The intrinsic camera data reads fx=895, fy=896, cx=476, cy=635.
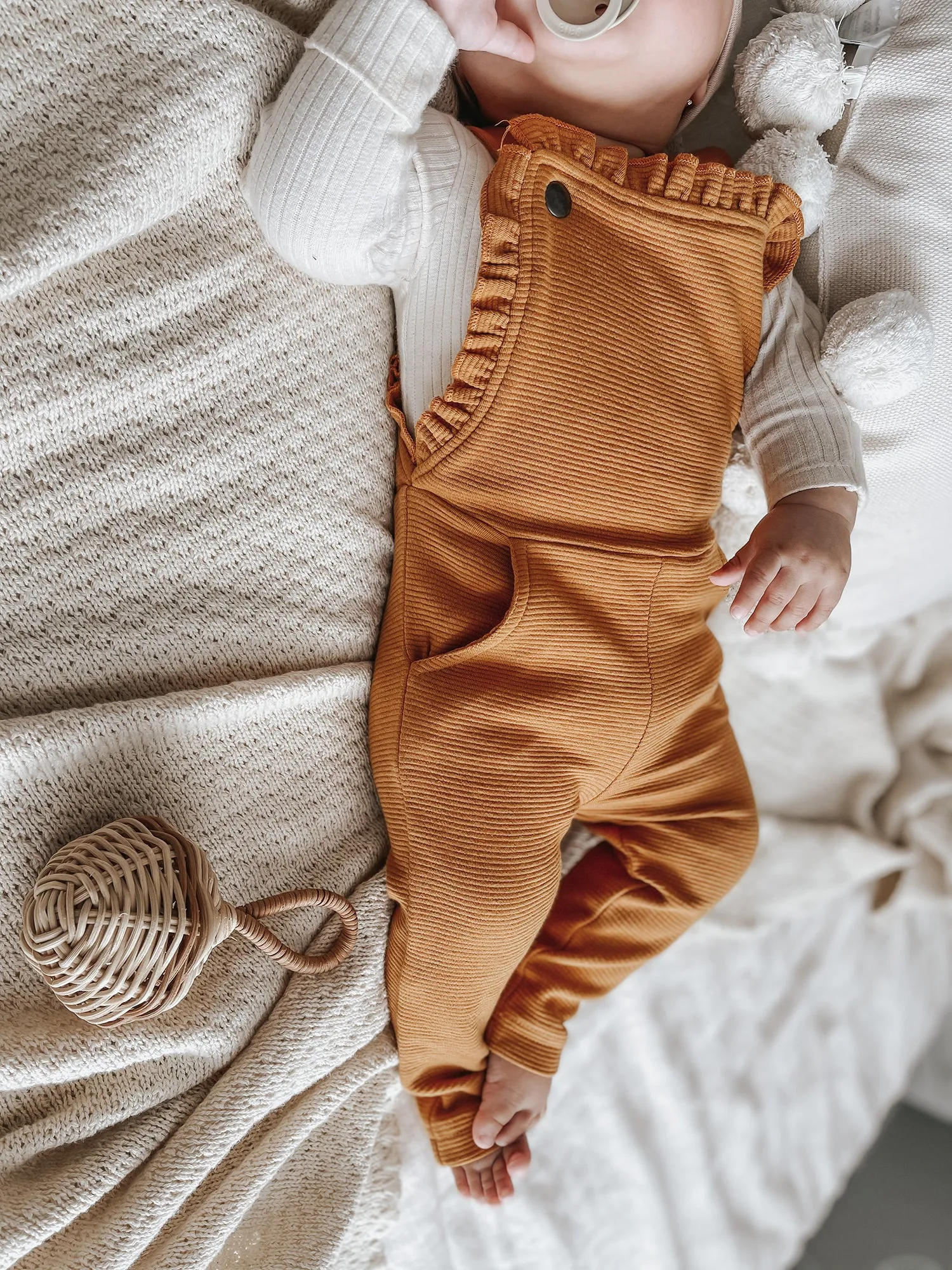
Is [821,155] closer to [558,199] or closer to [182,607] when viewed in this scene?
[558,199]

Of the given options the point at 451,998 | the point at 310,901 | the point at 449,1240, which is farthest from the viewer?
the point at 449,1240

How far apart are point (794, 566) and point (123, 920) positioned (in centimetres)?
59

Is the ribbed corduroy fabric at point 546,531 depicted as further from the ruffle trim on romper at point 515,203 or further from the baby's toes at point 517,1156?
the baby's toes at point 517,1156

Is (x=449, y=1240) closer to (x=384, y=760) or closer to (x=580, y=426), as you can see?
(x=384, y=760)

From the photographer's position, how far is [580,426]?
0.78m

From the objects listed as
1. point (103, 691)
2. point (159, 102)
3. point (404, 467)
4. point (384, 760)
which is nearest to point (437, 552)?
point (404, 467)

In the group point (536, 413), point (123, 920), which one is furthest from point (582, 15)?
point (123, 920)

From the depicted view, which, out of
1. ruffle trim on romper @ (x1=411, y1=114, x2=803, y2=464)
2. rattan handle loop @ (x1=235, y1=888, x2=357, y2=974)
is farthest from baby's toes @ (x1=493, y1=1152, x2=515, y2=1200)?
ruffle trim on romper @ (x1=411, y1=114, x2=803, y2=464)

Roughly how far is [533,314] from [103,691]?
466 millimetres

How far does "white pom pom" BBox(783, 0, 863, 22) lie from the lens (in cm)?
86

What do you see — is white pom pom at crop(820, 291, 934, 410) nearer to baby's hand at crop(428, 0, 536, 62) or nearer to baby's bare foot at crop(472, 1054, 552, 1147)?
baby's hand at crop(428, 0, 536, 62)

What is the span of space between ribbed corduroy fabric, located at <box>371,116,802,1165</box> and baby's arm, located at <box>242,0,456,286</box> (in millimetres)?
93

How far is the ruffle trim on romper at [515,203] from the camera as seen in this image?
0.75 metres

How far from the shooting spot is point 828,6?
2.82ft
